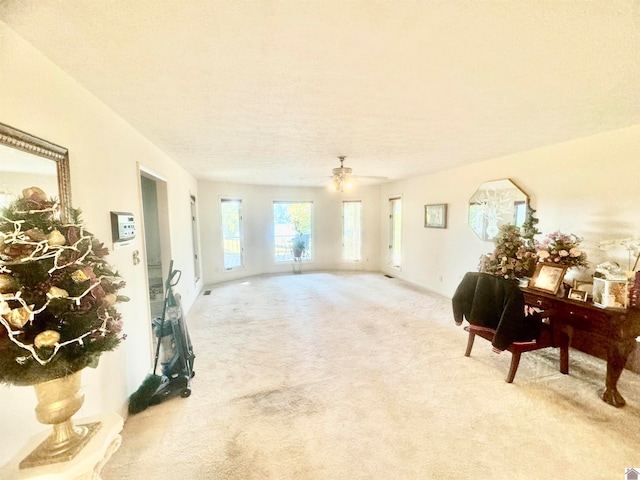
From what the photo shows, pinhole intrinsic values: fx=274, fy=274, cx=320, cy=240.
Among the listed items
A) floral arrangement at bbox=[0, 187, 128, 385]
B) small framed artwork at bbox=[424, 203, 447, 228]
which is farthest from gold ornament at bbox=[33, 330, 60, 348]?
small framed artwork at bbox=[424, 203, 447, 228]

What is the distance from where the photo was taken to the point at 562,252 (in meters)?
2.57

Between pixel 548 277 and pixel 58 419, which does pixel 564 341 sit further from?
pixel 58 419

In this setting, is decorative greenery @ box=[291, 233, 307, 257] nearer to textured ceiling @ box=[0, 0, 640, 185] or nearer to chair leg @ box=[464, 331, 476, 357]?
textured ceiling @ box=[0, 0, 640, 185]

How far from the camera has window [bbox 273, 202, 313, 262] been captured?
23.2 ft

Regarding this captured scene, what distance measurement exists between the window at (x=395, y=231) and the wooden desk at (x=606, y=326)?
3980 mm

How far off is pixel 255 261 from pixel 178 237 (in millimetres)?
3014

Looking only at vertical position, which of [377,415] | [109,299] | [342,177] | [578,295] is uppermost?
[342,177]

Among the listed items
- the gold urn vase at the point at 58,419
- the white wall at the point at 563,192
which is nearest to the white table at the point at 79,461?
the gold urn vase at the point at 58,419

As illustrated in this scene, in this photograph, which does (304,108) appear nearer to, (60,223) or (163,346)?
(60,223)

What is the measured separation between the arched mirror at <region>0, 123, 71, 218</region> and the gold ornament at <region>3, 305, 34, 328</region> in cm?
44

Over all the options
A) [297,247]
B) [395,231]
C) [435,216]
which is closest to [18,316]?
[435,216]

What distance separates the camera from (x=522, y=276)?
2941mm

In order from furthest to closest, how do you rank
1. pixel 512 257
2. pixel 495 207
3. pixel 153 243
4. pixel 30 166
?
1. pixel 153 243
2. pixel 495 207
3. pixel 512 257
4. pixel 30 166

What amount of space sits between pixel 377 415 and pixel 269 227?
541 cm
